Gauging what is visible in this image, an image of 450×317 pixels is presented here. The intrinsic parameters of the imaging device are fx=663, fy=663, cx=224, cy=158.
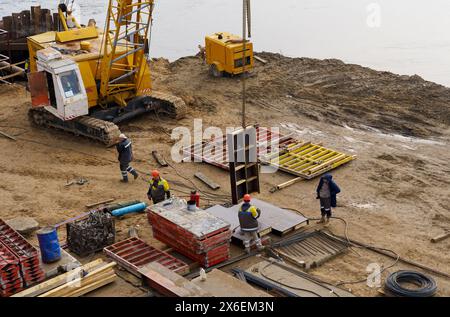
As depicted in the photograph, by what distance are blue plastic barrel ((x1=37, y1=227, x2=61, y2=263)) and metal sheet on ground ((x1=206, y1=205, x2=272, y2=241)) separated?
12.2ft

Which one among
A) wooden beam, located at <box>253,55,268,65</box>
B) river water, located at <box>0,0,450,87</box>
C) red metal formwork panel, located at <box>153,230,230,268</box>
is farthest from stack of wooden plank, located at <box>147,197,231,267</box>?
river water, located at <box>0,0,450,87</box>

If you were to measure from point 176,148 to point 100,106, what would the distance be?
322 centimetres

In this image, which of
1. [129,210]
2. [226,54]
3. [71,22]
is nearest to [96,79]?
[71,22]

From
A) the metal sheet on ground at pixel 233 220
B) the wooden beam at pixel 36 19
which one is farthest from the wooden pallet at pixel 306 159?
the wooden beam at pixel 36 19

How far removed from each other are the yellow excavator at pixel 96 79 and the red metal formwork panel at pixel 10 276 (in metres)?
7.85

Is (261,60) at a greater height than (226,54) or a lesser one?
lesser

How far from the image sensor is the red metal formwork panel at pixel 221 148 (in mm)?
19062

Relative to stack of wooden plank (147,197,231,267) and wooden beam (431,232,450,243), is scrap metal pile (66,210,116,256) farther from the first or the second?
wooden beam (431,232,450,243)

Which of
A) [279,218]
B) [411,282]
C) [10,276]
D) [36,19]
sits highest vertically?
[36,19]

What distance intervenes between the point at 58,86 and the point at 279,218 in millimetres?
8314

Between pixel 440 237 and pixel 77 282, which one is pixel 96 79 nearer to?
pixel 77 282

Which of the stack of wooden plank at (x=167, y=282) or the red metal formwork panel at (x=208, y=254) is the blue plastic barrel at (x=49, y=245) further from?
the red metal formwork panel at (x=208, y=254)

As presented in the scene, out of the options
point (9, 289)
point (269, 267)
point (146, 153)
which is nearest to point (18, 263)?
point (9, 289)

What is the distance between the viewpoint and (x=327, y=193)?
15.1m
